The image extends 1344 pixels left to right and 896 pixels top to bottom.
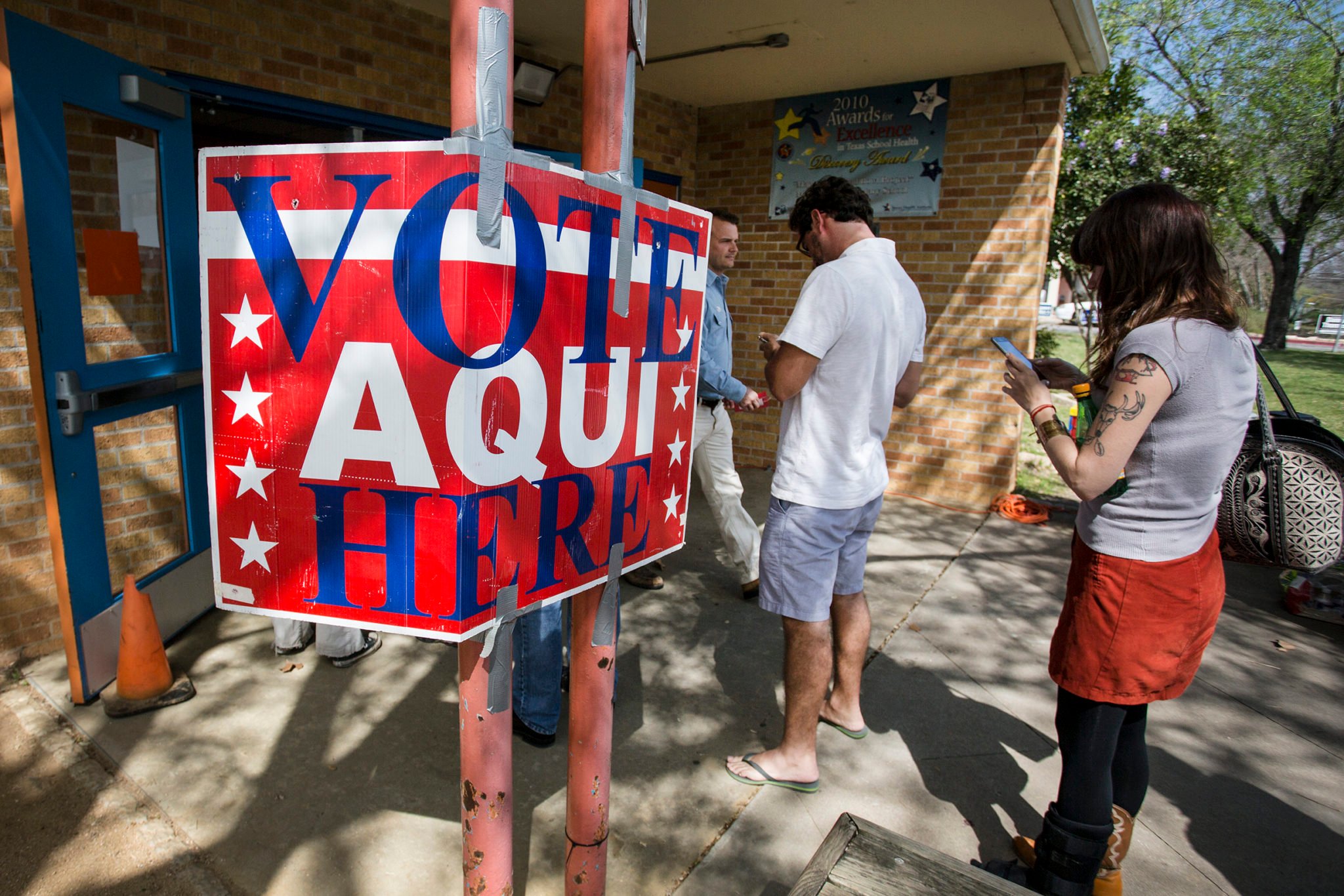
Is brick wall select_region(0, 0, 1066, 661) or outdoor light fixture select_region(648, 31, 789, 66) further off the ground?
outdoor light fixture select_region(648, 31, 789, 66)

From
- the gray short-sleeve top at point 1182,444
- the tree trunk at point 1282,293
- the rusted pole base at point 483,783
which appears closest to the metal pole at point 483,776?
the rusted pole base at point 483,783

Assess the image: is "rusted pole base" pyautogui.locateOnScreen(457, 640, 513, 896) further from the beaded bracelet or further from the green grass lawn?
the green grass lawn

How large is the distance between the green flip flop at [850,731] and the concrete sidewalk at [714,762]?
5 cm

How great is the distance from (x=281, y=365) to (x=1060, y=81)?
5.76 meters

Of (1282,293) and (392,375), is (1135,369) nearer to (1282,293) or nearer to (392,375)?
(392,375)

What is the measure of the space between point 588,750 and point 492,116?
126cm

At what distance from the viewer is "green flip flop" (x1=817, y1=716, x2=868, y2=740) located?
2879 mm

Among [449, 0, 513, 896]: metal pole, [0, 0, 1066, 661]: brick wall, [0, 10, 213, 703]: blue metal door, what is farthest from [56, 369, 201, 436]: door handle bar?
[449, 0, 513, 896]: metal pole

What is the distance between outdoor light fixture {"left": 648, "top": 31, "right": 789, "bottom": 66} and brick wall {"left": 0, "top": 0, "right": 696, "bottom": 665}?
158 cm

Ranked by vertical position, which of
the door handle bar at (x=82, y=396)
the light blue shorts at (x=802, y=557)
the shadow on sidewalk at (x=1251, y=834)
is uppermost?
the door handle bar at (x=82, y=396)

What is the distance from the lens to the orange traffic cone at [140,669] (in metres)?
2.81

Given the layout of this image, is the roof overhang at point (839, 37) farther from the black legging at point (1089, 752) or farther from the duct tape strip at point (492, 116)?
the black legging at point (1089, 752)

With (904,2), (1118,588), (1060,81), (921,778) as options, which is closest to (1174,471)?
(1118,588)

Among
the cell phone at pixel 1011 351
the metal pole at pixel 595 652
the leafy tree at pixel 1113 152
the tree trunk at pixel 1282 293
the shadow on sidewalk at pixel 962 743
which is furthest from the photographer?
the tree trunk at pixel 1282 293
